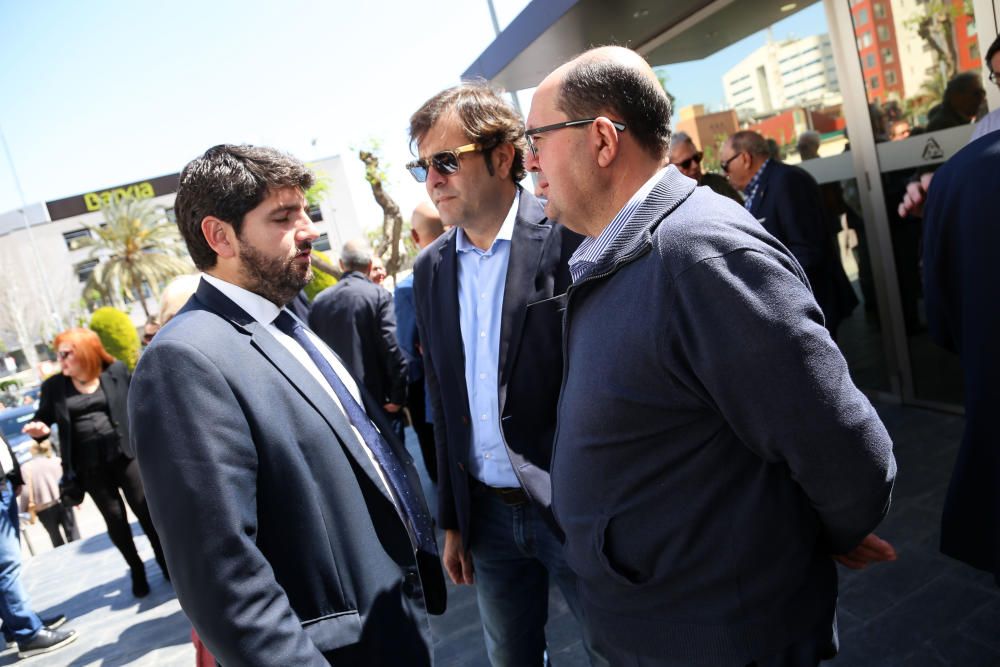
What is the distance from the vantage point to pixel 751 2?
5.24 m

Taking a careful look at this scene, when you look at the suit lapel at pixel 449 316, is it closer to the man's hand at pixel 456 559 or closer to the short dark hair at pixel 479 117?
the short dark hair at pixel 479 117

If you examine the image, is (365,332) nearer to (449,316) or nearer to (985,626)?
(449,316)

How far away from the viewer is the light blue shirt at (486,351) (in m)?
2.28

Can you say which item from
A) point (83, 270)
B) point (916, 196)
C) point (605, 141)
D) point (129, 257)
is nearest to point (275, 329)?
point (605, 141)

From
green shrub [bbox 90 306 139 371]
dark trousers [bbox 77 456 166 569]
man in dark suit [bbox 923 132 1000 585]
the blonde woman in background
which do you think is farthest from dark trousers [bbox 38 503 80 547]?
green shrub [bbox 90 306 139 371]

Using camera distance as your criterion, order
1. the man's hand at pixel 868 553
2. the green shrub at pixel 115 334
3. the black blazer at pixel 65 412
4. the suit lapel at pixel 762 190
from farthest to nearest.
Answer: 1. the green shrub at pixel 115 334
2. the black blazer at pixel 65 412
3. the suit lapel at pixel 762 190
4. the man's hand at pixel 868 553

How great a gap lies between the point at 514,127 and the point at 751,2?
3.88 metres

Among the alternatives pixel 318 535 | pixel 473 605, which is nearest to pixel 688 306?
pixel 318 535

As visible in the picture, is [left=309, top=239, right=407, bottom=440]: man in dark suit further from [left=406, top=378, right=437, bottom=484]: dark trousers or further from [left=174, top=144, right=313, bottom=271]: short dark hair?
[left=174, top=144, right=313, bottom=271]: short dark hair

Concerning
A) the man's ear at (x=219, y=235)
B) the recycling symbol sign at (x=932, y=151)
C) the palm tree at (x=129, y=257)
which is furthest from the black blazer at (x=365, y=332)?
the palm tree at (x=129, y=257)

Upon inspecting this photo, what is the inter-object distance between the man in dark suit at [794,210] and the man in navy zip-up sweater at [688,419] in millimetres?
3033

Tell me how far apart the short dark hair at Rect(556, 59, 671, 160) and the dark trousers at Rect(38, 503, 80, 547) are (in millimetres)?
9042

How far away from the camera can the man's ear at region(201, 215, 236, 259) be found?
189cm

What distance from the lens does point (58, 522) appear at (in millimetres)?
8344
